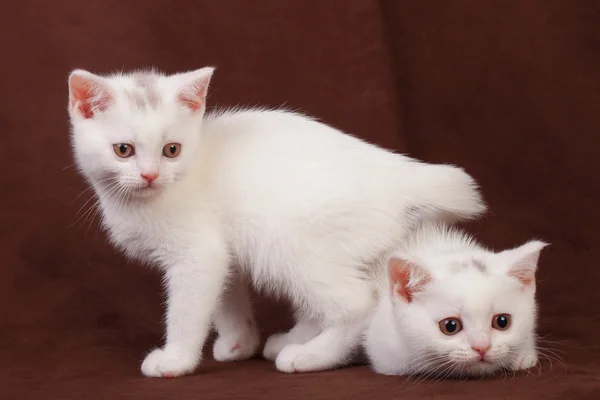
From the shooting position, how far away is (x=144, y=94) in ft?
8.21

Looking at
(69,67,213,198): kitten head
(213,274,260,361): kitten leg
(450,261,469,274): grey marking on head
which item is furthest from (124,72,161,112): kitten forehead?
(450,261,469,274): grey marking on head

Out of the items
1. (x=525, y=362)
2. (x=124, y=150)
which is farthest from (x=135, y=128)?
(x=525, y=362)

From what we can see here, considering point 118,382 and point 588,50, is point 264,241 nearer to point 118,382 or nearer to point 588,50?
point 118,382

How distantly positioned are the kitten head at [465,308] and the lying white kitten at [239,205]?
0.20 meters

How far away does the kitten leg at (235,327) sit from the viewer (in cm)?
283

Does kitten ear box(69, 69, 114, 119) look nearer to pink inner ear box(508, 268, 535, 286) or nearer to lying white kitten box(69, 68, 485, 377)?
Answer: lying white kitten box(69, 68, 485, 377)

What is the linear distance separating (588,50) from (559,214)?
21.7 inches

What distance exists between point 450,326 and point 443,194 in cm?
45

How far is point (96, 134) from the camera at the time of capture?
97.7 inches

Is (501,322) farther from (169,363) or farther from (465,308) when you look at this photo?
(169,363)

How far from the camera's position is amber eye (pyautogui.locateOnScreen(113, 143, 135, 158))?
2.45 m

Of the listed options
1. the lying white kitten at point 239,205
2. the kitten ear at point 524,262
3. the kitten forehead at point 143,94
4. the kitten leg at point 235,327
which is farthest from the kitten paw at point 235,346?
the kitten ear at point 524,262

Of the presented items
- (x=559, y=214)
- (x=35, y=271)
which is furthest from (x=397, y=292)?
(x=35, y=271)

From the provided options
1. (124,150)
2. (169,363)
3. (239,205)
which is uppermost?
(124,150)
